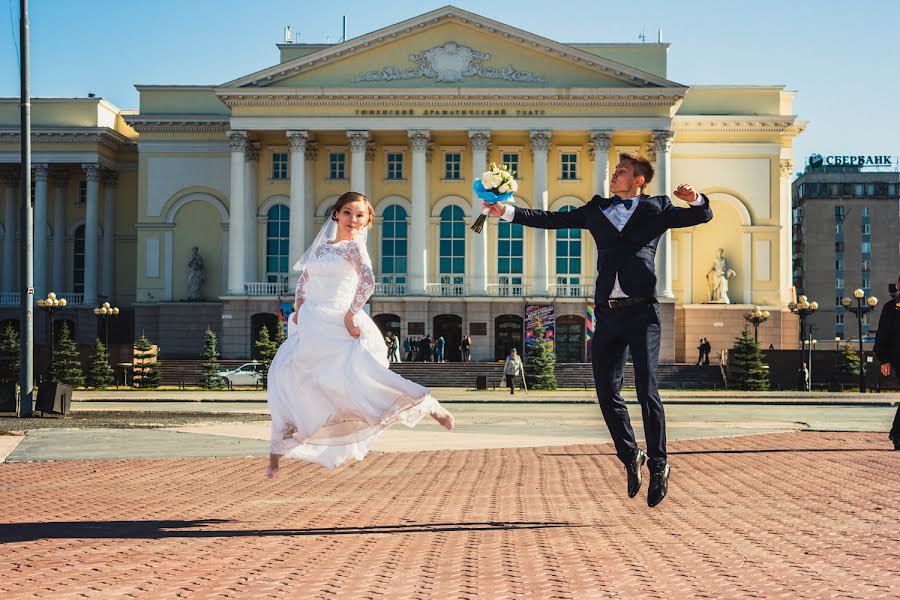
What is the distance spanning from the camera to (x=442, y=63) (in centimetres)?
6291

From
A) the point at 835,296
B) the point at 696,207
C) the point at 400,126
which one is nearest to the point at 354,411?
the point at 696,207

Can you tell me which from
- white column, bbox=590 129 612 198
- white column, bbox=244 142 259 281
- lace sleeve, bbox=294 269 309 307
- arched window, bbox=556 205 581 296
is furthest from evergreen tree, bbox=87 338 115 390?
lace sleeve, bbox=294 269 309 307

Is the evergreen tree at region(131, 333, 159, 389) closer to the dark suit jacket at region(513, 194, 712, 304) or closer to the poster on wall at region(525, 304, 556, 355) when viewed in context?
the poster on wall at region(525, 304, 556, 355)

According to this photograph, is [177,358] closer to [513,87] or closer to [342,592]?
[513,87]

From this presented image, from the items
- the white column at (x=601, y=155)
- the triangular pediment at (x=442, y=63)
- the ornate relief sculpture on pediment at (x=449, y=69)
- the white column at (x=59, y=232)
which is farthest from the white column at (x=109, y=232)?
the white column at (x=601, y=155)

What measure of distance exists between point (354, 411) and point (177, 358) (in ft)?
178

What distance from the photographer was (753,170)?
218 feet

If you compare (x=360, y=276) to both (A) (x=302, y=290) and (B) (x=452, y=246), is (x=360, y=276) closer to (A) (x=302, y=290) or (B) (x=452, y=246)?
(A) (x=302, y=290)

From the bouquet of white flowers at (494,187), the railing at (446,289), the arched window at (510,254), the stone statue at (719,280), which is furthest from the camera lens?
the stone statue at (719,280)

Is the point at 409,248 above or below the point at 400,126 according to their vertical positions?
below

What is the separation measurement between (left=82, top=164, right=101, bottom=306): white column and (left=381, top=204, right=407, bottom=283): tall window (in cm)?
1688

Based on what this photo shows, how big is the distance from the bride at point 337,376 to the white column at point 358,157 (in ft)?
173

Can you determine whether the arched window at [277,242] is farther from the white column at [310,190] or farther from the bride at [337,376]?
the bride at [337,376]

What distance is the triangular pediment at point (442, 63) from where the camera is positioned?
62.2m
